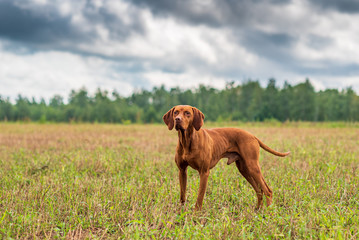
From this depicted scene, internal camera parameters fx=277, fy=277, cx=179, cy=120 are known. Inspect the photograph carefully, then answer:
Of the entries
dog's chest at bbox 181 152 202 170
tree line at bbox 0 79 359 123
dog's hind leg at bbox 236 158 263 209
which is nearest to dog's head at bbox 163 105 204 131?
dog's chest at bbox 181 152 202 170

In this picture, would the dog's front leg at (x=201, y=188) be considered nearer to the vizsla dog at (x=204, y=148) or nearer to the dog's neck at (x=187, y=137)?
the vizsla dog at (x=204, y=148)

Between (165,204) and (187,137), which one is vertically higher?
(187,137)

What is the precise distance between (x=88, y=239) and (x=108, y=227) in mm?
377

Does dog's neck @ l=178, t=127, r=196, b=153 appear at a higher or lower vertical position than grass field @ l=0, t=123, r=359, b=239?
higher

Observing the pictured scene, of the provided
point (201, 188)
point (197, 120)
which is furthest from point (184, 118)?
point (201, 188)

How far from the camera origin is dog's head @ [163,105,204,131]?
359 cm

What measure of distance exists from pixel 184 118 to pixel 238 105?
6431 centimetres

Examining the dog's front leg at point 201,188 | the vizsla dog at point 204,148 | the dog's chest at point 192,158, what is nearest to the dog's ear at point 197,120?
the vizsla dog at point 204,148

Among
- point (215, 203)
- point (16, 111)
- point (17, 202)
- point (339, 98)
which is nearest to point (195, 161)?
point (215, 203)

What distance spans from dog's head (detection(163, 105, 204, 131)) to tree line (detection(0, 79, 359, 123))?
1412 inches

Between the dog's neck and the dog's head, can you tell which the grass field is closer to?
the dog's neck

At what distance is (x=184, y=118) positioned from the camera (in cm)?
365

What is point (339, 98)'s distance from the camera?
255 ft

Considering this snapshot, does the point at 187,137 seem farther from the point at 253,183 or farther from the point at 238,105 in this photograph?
the point at 238,105
